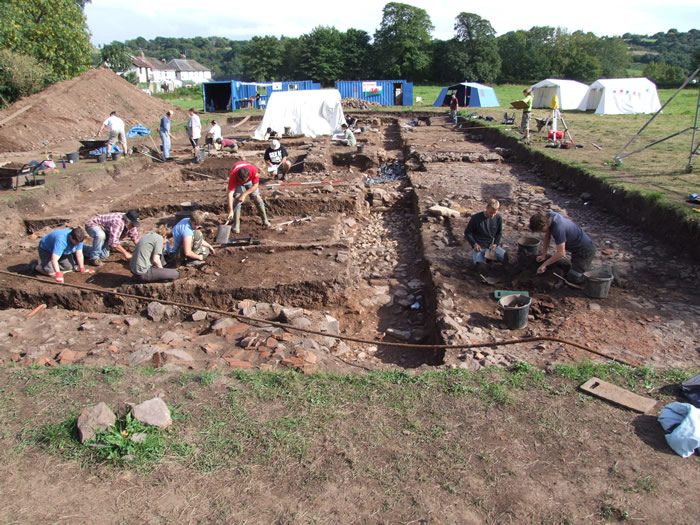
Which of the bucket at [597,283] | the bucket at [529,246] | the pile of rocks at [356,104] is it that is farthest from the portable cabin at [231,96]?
the bucket at [597,283]

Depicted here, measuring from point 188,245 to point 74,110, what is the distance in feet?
64.2

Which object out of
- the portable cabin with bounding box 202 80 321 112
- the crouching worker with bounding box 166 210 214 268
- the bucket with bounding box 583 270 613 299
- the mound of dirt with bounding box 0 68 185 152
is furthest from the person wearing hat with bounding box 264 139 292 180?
the portable cabin with bounding box 202 80 321 112

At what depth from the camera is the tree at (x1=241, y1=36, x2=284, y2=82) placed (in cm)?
7194

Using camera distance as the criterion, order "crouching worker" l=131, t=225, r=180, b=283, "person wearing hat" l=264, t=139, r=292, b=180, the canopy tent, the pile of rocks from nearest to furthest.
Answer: "crouching worker" l=131, t=225, r=180, b=283 → "person wearing hat" l=264, t=139, r=292, b=180 → the canopy tent → the pile of rocks

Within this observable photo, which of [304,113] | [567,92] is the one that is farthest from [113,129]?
[567,92]

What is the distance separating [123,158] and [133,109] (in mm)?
13100

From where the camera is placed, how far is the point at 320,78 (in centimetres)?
6344

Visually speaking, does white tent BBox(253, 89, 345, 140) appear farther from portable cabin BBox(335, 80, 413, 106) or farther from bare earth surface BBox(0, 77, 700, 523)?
portable cabin BBox(335, 80, 413, 106)

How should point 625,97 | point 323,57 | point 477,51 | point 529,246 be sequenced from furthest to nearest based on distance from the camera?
point 323,57, point 477,51, point 625,97, point 529,246

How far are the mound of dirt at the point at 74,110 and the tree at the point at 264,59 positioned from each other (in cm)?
4731

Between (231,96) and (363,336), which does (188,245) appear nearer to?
(363,336)

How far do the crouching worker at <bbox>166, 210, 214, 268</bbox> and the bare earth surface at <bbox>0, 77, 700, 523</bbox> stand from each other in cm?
23

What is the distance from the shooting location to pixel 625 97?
2561 centimetres

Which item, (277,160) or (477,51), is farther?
(477,51)
